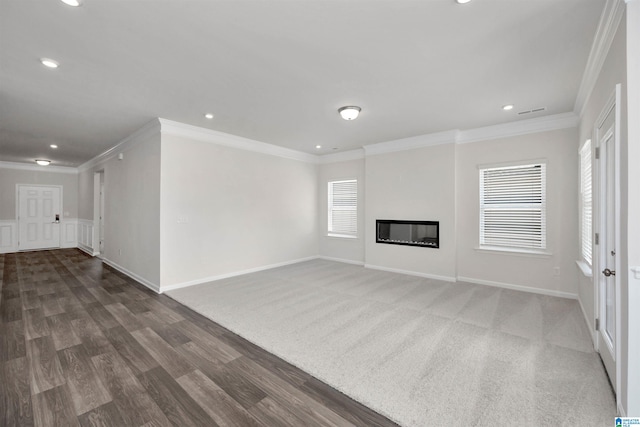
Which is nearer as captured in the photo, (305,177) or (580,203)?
(580,203)

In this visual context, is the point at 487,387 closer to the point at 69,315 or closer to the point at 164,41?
the point at 164,41

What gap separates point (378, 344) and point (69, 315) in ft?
12.3

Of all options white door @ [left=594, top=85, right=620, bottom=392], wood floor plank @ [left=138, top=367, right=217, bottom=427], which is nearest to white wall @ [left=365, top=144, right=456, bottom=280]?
white door @ [left=594, top=85, right=620, bottom=392]

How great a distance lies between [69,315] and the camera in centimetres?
340

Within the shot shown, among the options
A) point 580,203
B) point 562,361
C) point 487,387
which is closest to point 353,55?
point 487,387

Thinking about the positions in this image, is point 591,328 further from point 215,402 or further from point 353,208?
point 353,208

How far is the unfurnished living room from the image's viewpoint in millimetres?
1896

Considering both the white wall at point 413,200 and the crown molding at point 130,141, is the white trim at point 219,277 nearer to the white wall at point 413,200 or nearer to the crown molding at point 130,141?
the white wall at point 413,200

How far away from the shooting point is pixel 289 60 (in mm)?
2611

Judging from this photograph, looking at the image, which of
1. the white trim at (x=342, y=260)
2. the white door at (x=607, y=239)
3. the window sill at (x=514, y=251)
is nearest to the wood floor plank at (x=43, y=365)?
the white door at (x=607, y=239)

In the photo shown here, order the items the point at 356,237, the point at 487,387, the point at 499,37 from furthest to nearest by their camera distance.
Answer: the point at 356,237
the point at 499,37
the point at 487,387

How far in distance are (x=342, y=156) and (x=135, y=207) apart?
15.0 ft

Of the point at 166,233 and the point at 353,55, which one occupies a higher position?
the point at 353,55

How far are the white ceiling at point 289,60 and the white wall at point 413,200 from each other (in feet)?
3.29
